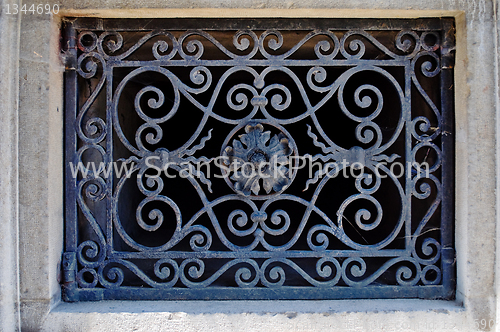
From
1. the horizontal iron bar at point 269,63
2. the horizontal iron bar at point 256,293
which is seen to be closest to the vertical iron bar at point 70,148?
the horizontal iron bar at point 269,63

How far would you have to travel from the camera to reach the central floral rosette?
163cm

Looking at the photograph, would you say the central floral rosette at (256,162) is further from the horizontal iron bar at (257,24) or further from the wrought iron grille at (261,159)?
the horizontal iron bar at (257,24)

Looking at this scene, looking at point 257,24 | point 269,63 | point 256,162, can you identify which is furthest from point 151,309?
point 257,24

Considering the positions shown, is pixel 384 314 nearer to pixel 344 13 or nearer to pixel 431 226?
pixel 431 226

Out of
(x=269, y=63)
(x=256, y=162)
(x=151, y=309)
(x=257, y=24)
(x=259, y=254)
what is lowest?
(x=151, y=309)

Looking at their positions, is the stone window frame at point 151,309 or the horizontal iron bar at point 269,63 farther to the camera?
the horizontal iron bar at point 269,63

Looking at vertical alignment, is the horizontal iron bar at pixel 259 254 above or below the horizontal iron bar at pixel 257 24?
below

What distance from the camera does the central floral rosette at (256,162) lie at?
5.36 ft

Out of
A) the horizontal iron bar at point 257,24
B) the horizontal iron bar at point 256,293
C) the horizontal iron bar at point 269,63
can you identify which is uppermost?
the horizontal iron bar at point 257,24

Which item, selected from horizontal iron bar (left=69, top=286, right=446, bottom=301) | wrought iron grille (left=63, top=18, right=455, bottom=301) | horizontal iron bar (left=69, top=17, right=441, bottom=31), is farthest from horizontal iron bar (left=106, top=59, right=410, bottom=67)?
horizontal iron bar (left=69, top=286, right=446, bottom=301)

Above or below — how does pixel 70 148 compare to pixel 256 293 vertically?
above

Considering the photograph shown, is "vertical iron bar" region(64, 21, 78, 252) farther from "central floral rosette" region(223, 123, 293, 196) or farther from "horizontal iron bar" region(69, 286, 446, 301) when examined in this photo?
"central floral rosette" region(223, 123, 293, 196)

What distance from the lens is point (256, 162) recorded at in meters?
1.63

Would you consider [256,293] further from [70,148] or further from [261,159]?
[70,148]
